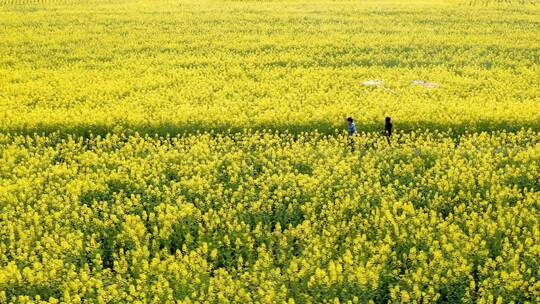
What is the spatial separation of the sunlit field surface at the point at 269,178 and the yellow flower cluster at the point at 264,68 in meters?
0.14

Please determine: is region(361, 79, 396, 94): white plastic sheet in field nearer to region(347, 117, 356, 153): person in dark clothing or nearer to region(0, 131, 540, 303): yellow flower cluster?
region(347, 117, 356, 153): person in dark clothing

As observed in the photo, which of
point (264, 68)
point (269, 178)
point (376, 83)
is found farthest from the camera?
point (264, 68)

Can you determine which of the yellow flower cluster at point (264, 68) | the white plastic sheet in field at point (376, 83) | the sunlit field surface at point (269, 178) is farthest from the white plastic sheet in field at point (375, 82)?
→ the sunlit field surface at point (269, 178)

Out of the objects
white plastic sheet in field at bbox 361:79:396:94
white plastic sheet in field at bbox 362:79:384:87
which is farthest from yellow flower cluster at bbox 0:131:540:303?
white plastic sheet in field at bbox 362:79:384:87

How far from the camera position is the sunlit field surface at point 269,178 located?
8.10 m

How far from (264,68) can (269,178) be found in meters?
14.1

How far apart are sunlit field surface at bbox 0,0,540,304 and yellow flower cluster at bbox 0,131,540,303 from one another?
1.9 inches

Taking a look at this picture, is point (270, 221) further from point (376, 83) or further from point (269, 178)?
point (376, 83)

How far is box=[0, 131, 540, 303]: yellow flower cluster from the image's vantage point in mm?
7895

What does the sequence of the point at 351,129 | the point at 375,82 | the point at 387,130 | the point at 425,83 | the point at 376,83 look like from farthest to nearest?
the point at 375,82 → the point at 376,83 → the point at 425,83 → the point at 351,129 → the point at 387,130

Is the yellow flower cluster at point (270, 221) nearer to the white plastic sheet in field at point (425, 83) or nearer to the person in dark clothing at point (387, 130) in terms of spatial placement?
the person in dark clothing at point (387, 130)

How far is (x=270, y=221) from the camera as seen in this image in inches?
409

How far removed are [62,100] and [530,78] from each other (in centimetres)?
1844

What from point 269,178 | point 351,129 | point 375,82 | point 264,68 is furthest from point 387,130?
point 264,68
